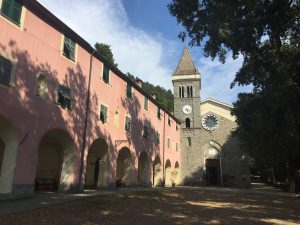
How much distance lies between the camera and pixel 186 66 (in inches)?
1889

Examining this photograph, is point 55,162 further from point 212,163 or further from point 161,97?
point 161,97

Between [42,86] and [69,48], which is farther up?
[69,48]

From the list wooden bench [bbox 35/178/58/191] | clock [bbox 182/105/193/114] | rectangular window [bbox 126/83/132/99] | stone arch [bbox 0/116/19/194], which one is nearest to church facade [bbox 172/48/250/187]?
clock [bbox 182/105/193/114]

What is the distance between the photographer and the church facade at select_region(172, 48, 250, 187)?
1633 inches

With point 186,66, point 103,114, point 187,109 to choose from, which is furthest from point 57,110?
point 186,66

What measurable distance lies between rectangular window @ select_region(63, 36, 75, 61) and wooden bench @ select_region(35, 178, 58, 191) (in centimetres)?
802

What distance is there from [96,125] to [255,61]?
11.0 metres

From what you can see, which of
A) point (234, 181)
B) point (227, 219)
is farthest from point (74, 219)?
point (234, 181)

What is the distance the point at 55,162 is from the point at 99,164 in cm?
316

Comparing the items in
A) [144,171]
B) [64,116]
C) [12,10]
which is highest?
[12,10]

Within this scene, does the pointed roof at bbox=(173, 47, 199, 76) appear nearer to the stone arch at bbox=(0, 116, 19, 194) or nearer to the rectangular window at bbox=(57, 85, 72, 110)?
the rectangular window at bbox=(57, 85, 72, 110)

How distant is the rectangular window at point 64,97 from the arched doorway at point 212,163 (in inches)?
1147

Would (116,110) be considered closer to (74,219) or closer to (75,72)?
(75,72)

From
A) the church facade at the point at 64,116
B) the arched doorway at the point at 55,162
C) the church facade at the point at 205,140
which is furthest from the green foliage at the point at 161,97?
the arched doorway at the point at 55,162
